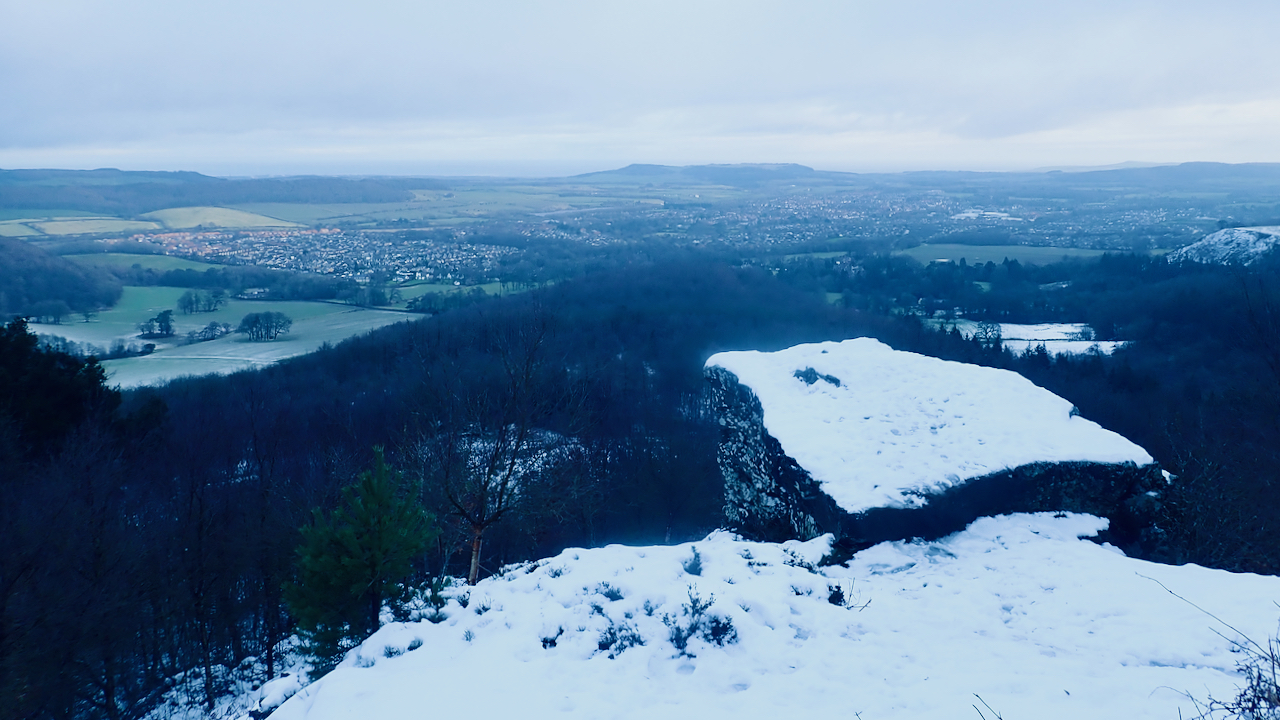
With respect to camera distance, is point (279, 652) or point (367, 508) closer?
point (367, 508)

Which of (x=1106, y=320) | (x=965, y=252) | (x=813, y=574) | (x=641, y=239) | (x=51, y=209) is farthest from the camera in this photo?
(x=641, y=239)

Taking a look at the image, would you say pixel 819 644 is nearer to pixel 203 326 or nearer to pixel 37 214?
pixel 203 326

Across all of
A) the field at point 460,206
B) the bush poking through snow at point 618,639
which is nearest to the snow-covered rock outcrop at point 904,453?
the bush poking through snow at point 618,639

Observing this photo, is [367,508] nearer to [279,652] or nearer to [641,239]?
[279,652]

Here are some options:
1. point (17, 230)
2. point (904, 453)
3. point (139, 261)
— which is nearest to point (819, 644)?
point (904, 453)

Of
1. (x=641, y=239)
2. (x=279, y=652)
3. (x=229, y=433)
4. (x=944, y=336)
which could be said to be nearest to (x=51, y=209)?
(x=641, y=239)

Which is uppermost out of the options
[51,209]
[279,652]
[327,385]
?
[51,209]
